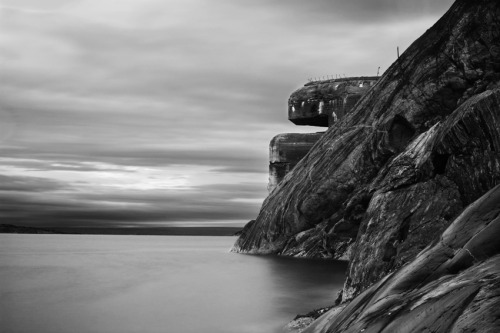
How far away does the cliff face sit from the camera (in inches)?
798

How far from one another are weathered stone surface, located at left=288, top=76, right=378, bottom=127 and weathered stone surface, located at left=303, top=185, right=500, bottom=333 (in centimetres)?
5690

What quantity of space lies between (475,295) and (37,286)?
3814 cm

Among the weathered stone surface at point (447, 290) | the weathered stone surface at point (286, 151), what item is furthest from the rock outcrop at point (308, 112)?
the weathered stone surface at point (447, 290)

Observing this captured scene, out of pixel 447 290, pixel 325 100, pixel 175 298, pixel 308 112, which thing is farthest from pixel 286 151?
pixel 447 290

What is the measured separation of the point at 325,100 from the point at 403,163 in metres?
50.3

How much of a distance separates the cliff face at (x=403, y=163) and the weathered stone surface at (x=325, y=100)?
57.5ft

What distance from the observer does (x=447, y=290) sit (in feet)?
33.8

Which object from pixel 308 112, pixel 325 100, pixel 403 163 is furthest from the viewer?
pixel 308 112

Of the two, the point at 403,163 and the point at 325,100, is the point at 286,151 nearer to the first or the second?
the point at 325,100

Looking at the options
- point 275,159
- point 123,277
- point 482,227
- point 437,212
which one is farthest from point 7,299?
point 275,159

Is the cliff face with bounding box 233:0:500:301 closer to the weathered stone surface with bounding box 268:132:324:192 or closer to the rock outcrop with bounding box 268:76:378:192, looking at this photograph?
the weathered stone surface with bounding box 268:132:324:192

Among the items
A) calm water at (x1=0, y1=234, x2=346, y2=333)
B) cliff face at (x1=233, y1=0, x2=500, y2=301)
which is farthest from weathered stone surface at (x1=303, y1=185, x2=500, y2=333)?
calm water at (x1=0, y1=234, x2=346, y2=333)

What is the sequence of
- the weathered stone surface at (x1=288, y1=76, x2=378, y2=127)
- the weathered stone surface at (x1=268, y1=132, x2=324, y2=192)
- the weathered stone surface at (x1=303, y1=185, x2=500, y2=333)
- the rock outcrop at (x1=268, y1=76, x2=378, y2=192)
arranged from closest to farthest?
the weathered stone surface at (x1=303, y1=185, x2=500, y2=333), the weathered stone surface at (x1=288, y1=76, x2=378, y2=127), the rock outcrop at (x1=268, y1=76, x2=378, y2=192), the weathered stone surface at (x1=268, y1=132, x2=324, y2=192)

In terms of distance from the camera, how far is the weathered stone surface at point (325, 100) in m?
70.8
